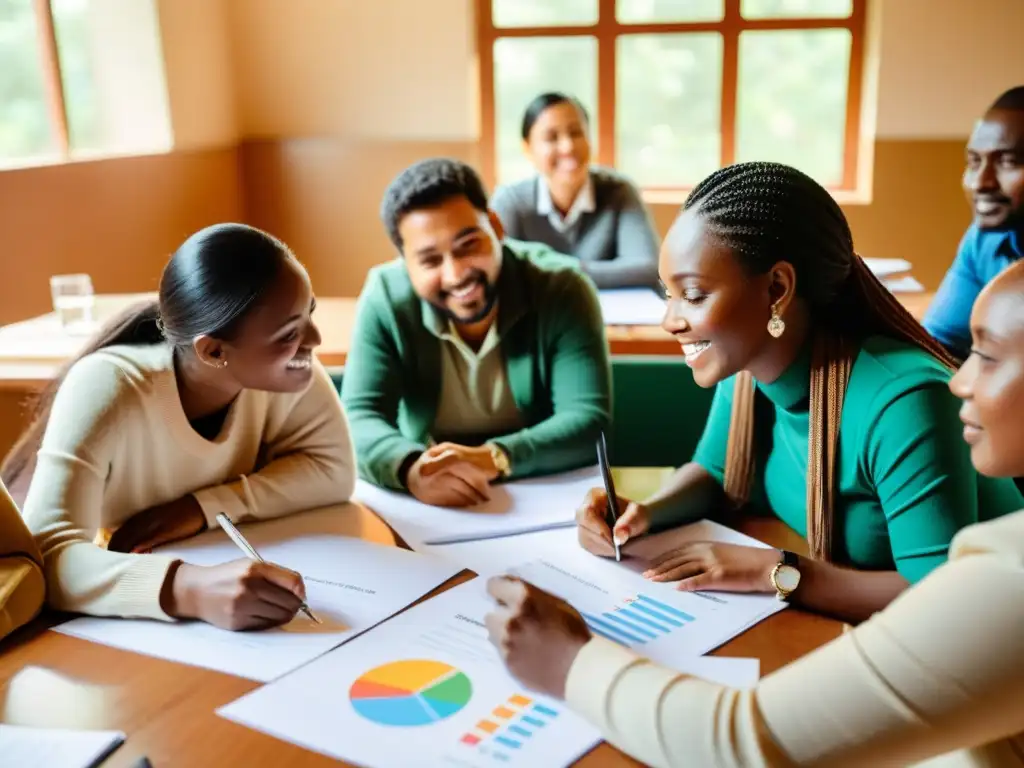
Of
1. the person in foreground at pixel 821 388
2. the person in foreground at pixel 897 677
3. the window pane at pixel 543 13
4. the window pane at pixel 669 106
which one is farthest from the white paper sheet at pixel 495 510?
the window pane at pixel 543 13

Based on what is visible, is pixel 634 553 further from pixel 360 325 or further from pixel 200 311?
pixel 360 325

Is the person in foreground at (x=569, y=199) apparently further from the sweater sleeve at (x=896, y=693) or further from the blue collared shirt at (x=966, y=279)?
the sweater sleeve at (x=896, y=693)

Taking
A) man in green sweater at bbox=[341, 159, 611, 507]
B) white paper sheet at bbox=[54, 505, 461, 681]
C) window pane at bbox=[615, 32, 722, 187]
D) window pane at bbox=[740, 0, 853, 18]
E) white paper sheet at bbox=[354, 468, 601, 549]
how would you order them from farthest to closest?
window pane at bbox=[615, 32, 722, 187] → window pane at bbox=[740, 0, 853, 18] → man in green sweater at bbox=[341, 159, 611, 507] → white paper sheet at bbox=[354, 468, 601, 549] → white paper sheet at bbox=[54, 505, 461, 681]

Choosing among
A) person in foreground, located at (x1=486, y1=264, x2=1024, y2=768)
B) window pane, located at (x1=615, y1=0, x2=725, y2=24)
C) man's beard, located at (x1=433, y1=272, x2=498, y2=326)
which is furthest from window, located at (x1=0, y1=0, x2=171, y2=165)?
person in foreground, located at (x1=486, y1=264, x2=1024, y2=768)

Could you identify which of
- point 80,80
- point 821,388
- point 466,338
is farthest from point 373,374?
point 80,80

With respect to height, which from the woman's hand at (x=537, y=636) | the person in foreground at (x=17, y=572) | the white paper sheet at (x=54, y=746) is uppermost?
the woman's hand at (x=537, y=636)

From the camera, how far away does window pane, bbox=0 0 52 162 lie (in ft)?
10.2

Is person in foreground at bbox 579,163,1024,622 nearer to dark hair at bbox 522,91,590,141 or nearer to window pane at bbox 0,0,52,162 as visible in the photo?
dark hair at bbox 522,91,590,141

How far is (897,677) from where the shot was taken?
626mm

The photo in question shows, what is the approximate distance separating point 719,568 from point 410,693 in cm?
42

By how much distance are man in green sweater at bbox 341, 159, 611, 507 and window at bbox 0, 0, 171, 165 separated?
1.99 metres

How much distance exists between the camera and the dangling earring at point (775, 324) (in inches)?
46.9

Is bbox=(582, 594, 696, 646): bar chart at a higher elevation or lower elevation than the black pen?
lower

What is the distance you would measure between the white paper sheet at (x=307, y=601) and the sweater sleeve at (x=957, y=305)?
150cm
